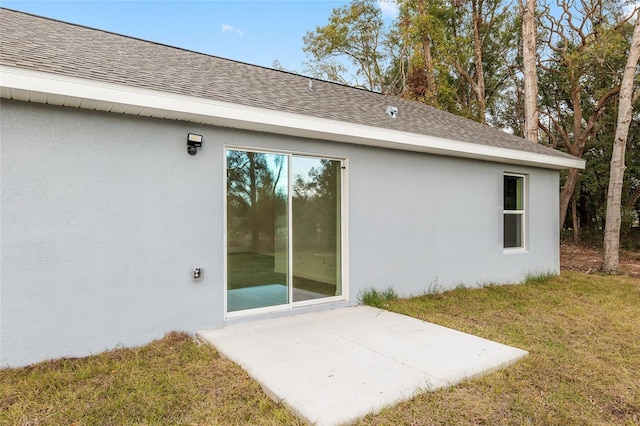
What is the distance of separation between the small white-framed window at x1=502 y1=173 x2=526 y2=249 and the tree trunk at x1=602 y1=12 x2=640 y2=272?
10.4 feet

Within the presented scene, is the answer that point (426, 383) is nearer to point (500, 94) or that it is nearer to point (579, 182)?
point (579, 182)

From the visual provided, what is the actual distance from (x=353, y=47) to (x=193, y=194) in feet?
64.6

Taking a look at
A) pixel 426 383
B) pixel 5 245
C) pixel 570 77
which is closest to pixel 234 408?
pixel 426 383

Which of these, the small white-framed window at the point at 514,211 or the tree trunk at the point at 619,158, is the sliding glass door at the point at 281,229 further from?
the tree trunk at the point at 619,158

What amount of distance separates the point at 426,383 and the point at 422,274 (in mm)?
3574

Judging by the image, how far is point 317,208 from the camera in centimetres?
553

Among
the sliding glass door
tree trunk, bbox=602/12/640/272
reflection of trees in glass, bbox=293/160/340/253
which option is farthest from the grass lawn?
tree trunk, bbox=602/12/640/272

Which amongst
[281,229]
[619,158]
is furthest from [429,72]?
[281,229]

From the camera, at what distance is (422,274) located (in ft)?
21.7

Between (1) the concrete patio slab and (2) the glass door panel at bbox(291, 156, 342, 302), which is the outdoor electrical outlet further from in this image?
(2) the glass door panel at bbox(291, 156, 342, 302)

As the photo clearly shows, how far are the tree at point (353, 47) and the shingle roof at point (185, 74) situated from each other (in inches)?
582

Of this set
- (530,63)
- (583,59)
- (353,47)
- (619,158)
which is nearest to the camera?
(619,158)

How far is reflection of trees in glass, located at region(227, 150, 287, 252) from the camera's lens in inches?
189

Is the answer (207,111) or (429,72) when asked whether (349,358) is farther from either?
(429,72)
